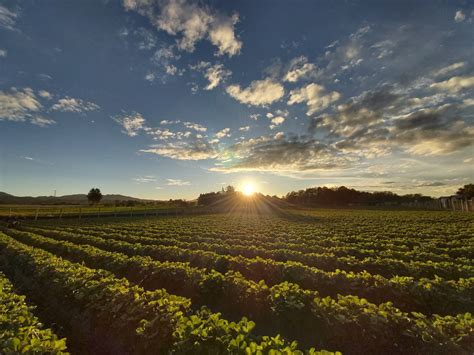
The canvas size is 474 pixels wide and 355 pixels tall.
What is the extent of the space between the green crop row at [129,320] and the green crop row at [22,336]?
156cm

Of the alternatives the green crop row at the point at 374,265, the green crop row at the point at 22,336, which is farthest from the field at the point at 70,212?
the green crop row at the point at 22,336

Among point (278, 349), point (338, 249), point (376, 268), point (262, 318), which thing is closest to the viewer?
point (278, 349)

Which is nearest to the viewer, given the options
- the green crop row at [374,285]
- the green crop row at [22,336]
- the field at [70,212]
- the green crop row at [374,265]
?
the green crop row at [22,336]

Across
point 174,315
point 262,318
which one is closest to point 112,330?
point 174,315

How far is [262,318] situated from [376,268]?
22.1 ft

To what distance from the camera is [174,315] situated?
6125mm

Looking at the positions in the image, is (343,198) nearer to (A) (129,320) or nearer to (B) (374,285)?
(B) (374,285)

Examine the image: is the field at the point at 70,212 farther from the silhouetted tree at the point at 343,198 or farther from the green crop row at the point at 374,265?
the silhouetted tree at the point at 343,198

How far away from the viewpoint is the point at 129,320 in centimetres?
672

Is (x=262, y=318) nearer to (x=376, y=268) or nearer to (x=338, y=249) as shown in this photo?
(x=376, y=268)

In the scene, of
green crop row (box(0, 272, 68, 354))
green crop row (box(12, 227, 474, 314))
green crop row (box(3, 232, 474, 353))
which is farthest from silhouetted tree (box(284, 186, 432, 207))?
green crop row (box(0, 272, 68, 354))

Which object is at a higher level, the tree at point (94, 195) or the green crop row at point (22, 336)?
the tree at point (94, 195)

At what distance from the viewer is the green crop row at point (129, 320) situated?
4.90 meters

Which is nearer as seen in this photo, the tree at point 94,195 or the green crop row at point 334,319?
the green crop row at point 334,319
